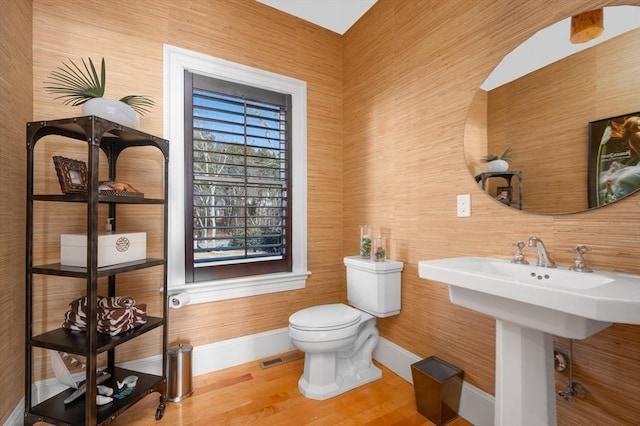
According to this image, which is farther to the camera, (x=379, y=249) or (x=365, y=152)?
(x=365, y=152)

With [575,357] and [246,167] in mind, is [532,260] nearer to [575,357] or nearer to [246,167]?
[575,357]

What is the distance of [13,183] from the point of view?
55.2 inches

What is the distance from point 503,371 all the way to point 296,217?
1.67 metres

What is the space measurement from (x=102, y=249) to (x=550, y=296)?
1786mm

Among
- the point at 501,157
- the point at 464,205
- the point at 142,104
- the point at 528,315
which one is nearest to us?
the point at 528,315

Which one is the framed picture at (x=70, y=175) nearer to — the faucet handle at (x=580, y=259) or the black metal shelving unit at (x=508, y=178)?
the black metal shelving unit at (x=508, y=178)

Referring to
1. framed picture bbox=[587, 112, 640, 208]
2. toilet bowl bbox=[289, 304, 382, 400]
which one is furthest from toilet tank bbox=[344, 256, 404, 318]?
framed picture bbox=[587, 112, 640, 208]

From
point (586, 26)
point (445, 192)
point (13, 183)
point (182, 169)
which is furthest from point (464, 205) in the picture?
point (13, 183)

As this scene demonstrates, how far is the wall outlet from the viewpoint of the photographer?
1543 millimetres

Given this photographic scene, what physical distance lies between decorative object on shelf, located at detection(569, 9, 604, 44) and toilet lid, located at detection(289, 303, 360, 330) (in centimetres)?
174

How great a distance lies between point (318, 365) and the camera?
1.73 metres

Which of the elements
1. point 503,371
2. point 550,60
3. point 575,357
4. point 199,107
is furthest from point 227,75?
point 575,357

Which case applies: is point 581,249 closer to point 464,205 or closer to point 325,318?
point 464,205

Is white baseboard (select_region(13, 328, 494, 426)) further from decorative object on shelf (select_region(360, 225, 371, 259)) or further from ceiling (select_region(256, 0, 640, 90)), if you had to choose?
ceiling (select_region(256, 0, 640, 90))
